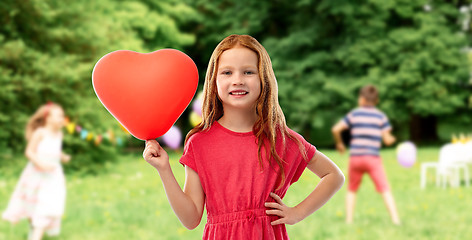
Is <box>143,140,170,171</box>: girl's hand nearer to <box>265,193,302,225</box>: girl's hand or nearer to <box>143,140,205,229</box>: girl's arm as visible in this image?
<box>143,140,205,229</box>: girl's arm

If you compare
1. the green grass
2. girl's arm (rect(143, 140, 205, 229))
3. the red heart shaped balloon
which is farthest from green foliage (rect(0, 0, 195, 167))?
girl's arm (rect(143, 140, 205, 229))

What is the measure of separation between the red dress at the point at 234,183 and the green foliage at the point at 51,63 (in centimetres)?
861

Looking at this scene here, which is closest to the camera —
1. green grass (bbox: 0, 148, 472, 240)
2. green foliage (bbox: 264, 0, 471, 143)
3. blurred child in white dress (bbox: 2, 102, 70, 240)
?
blurred child in white dress (bbox: 2, 102, 70, 240)

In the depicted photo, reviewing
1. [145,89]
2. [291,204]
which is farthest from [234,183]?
[291,204]

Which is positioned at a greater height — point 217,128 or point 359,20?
point 359,20

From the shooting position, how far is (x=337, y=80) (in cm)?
1838

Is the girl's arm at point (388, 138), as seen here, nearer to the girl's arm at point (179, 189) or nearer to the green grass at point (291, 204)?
the green grass at point (291, 204)

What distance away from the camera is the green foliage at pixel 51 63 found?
991cm

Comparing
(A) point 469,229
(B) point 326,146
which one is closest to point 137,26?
(B) point 326,146

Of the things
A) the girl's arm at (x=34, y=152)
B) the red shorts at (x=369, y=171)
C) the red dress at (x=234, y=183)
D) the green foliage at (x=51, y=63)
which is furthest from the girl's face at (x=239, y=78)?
the green foliage at (x=51, y=63)

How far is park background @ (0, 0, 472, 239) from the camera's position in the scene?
238 inches

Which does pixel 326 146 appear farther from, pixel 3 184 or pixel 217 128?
pixel 217 128

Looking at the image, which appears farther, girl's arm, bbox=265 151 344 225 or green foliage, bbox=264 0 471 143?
green foliage, bbox=264 0 471 143

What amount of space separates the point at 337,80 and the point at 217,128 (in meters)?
16.9
